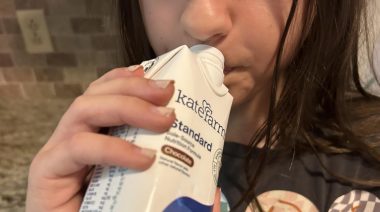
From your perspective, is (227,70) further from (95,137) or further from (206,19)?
(95,137)

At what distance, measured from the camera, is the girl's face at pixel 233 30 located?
0.52 metres

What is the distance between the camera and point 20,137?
3.08 feet

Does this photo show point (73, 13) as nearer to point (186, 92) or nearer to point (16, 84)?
point (16, 84)

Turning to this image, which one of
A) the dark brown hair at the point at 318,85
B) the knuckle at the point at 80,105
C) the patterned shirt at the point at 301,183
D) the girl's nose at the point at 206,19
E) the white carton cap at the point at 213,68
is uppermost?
the girl's nose at the point at 206,19

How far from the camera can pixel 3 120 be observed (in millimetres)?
1001

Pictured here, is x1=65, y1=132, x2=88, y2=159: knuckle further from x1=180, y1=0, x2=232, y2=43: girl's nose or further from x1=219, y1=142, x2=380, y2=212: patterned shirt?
x1=219, y1=142, x2=380, y2=212: patterned shirt

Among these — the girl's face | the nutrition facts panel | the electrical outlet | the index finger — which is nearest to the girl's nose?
the girl's face

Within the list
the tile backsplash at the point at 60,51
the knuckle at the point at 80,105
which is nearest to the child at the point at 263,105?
the knuckle at the point at 80,105

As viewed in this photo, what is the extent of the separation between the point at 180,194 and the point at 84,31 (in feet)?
2.29

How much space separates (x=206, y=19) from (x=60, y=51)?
23.5 inches

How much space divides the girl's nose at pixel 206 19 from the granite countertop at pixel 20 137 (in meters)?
0.44

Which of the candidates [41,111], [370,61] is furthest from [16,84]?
[370,61]

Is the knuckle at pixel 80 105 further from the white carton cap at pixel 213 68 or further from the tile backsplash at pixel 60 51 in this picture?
the tile backsplash at pixel 60 51

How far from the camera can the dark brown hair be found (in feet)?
2.06
